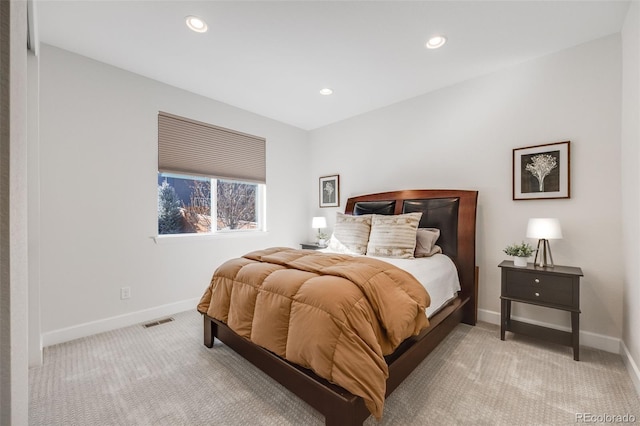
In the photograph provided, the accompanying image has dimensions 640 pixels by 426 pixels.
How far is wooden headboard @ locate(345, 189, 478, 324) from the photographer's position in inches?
113

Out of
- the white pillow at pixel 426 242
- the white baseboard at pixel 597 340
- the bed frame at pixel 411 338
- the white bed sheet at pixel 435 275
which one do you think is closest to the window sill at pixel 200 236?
the bed frame at pixel 411 338

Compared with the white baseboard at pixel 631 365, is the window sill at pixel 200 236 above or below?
above

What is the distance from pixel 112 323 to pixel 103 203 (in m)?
1.20

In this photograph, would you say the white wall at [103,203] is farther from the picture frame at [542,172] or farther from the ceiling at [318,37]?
the picture frame at [542,172]

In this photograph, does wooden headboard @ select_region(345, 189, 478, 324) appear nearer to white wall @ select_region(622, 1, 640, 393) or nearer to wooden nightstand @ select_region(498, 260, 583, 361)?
wooden nightstand @ select_region(498, 260, 583, 361)

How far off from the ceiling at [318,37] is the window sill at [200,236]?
176 centimetres

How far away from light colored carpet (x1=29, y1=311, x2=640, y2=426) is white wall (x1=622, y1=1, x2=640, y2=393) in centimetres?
30

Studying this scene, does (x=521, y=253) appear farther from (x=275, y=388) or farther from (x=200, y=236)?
(x=200, y=236)

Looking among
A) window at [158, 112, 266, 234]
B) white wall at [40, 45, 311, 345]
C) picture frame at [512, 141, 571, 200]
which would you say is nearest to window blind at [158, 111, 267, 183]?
window at [158, 112, 266, 234]

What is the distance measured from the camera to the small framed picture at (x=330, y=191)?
4.38 m

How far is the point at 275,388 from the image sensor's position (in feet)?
6.04

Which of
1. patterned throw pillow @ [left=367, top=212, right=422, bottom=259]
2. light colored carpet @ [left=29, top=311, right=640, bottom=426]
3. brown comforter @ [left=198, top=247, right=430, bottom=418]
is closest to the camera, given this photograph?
brown comforter @ [left=198, top=247, right=430, bottom=418]

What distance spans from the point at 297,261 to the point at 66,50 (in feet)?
9.42

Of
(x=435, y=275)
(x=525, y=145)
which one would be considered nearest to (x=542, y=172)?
(x=525, y=145)
